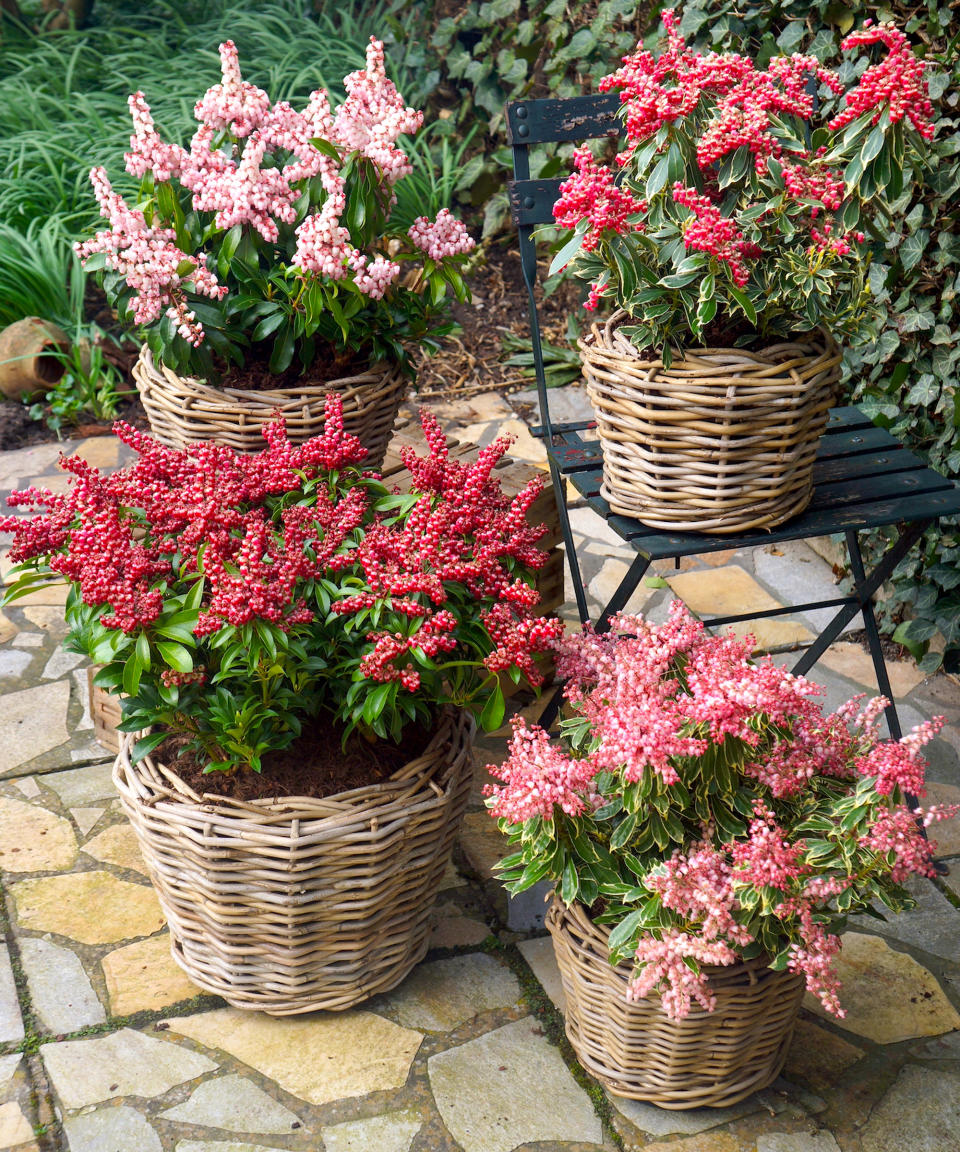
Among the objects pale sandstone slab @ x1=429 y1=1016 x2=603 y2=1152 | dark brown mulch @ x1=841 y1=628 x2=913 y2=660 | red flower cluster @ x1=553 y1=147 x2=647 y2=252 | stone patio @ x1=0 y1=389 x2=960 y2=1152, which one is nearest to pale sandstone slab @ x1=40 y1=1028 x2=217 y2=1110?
stone patio @ x1=0 y1=389 x2=960 y2=1152

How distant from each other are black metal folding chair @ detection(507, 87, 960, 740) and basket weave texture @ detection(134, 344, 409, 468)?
1.24ft

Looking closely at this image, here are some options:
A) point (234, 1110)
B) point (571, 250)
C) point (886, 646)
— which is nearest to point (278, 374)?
point (571, 250)

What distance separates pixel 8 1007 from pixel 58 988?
9cm

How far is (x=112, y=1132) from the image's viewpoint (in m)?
1.92

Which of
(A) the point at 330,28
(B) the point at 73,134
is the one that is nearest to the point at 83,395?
(B) the point at 73,134

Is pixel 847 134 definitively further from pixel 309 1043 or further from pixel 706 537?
pixel 309 1043

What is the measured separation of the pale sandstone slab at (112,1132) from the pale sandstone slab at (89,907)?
435mm

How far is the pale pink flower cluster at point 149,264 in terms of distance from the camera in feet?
7.66

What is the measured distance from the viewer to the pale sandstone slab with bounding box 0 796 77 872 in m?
2.53

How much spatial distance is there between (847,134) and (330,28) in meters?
5.01

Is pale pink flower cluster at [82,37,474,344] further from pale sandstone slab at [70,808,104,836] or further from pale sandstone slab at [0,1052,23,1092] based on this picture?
pale sandstone slab at [0,1052,23,1092]

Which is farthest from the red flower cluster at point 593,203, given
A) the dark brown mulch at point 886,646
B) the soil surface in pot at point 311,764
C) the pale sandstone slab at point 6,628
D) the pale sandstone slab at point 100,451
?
the pale sandstone slab at point 100,451

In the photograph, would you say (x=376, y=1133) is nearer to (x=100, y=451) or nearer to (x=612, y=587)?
(x=612, y=587)

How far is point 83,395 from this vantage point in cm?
449
